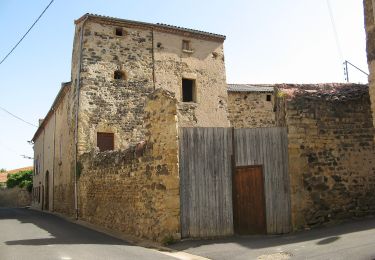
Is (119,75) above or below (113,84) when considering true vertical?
above

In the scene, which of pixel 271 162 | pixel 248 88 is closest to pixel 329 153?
pixel 271 162

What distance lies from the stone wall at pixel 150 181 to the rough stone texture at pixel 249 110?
10.5m

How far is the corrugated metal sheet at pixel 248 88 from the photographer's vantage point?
21730 mm

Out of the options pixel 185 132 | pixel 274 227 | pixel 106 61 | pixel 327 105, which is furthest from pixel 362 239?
pixel 106 61

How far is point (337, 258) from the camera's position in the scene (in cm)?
585

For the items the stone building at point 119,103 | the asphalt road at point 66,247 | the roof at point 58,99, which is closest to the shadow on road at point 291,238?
the asphalt road at point 66,247

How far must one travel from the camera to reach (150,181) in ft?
30.8

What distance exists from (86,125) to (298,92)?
9778 mm

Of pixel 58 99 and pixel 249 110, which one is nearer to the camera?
pixel 58 99

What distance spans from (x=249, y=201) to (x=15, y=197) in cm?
3742

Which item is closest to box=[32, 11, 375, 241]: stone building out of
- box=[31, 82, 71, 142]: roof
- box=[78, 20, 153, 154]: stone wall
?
box=[78, 20, 153, 154]: stone wall

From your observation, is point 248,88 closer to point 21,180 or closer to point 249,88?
point 249,88

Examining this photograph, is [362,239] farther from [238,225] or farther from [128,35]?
[128,35]

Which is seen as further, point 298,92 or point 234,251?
point 298,92
